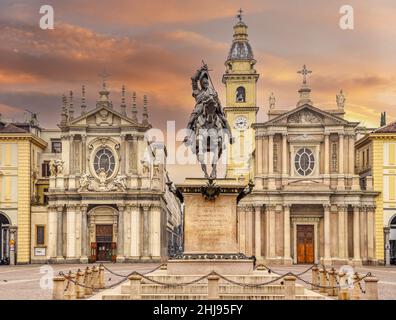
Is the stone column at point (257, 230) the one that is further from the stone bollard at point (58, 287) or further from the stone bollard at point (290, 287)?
the stone bollard at point (58, 287)

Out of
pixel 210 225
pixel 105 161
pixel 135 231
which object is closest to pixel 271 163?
pixel 135 231

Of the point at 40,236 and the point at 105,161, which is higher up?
the point at 105,161

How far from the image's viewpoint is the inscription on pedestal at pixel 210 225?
29.8 metres

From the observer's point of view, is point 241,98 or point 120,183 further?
point 241,98

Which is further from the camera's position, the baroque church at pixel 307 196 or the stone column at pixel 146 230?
the stone column at pixel 146 230

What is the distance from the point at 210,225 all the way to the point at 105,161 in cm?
5455

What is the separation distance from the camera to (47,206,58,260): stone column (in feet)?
266

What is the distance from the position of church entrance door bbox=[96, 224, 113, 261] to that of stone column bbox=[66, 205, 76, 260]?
2548 millimetres

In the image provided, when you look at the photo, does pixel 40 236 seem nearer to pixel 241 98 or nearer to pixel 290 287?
pixel 241 98

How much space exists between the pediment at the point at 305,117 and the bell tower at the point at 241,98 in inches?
677

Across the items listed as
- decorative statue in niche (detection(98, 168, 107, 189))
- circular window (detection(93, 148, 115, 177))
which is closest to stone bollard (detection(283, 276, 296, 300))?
decorative statue in niche (detection(98, 168, 107, 189))

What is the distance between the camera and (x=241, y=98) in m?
A: 102

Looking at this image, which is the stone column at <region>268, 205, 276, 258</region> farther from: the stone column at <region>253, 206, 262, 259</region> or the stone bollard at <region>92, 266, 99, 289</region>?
the stone bollard at <region>92, 266, 99, 289</region>

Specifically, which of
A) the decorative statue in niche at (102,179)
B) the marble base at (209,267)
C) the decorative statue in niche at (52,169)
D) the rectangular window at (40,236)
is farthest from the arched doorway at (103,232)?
the marble base at (209,267)
